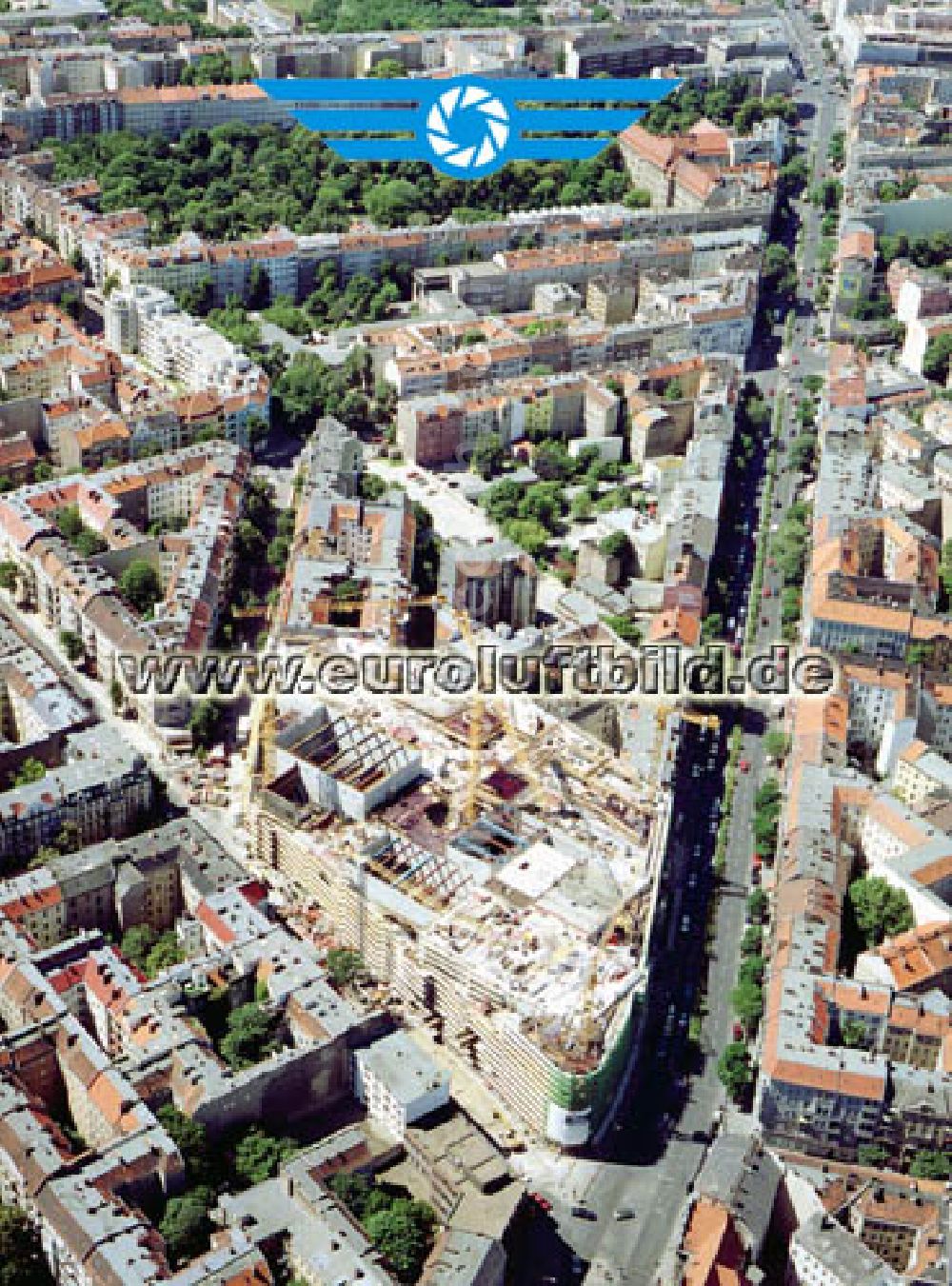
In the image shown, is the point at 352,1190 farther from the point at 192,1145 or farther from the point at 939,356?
the point at 939,356

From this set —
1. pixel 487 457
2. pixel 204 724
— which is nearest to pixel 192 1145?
pixel 204 724

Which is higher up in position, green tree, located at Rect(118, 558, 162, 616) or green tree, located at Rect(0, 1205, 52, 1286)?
green tree, located at Rect(118, 558, 162, 616)

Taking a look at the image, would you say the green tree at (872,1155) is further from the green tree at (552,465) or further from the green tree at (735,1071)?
the green tree at (552,465)

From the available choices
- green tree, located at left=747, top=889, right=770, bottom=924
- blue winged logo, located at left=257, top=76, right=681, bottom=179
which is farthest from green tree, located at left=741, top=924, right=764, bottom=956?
blue winged logo, located at left=257, top=76, right=681, bottom=179

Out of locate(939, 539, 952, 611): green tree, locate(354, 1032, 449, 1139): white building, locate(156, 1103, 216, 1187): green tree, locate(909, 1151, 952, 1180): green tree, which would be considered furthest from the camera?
locate(939, 539, 952, 611): green tree

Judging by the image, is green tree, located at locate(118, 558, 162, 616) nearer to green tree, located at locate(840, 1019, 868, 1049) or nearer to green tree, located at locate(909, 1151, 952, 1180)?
green tree, located at locate(840, 1019, 868, 1049)

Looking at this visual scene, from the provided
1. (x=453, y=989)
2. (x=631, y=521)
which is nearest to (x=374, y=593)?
(x=631, y=521)

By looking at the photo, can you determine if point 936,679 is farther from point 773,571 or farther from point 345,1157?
point 345,1157
